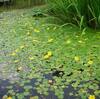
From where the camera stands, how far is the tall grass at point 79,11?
404cm

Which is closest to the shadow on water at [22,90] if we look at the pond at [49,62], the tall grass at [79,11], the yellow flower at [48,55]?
the pond at [49,62]

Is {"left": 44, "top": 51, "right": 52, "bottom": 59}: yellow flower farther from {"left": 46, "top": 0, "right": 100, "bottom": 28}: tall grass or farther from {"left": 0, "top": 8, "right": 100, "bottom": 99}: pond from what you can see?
{"left": 46, "top": 0, "right": 100, "bottom": 28}: tall grass

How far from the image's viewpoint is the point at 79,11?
415 centimetres

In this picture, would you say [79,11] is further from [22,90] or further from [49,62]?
[22,90]

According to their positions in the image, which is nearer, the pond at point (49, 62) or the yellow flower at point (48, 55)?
the pond at point (49, 62)

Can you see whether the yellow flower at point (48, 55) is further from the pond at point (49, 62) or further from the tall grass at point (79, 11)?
the tall grass at point (79, 11)

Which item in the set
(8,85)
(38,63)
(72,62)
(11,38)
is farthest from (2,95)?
(11,38)

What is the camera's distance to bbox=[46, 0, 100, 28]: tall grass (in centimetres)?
404

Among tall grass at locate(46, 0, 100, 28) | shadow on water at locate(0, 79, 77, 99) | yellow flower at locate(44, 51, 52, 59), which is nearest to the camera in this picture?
shadow on water at locate(0, 79, 77, 99)

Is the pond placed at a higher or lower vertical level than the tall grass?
lower

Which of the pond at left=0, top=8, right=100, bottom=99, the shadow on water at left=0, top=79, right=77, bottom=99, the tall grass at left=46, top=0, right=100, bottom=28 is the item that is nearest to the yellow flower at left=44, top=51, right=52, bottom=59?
the pond at left=0, top=8, right=100, bottom=99

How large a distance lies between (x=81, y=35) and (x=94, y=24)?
0.38m

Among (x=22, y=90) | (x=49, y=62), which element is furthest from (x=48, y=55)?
(x=22, y=90)

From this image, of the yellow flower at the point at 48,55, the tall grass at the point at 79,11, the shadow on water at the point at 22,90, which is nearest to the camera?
the shadow on water at the point at 22,90
